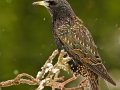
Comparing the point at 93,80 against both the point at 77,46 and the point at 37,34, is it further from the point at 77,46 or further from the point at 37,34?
the point at 37,34

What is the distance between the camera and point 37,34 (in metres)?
10.8

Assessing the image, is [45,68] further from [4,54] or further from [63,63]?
[4,54]

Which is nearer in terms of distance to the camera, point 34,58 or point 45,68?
point 45,68

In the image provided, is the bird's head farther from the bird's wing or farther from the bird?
the bird's wing

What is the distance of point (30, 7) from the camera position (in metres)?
10.9

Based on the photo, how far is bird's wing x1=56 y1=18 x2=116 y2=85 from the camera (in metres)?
4.92

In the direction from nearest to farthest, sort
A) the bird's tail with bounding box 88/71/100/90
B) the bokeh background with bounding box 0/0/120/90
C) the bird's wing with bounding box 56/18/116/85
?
the bird's tail with bounding box 88/71/100/90
the bird's wing with bounding box 56/18/116/85
the bokeh background with bounding box 0/0/120/90

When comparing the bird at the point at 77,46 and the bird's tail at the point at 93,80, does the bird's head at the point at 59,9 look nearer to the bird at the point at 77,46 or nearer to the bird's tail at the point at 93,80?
the bird at the point at 77,46

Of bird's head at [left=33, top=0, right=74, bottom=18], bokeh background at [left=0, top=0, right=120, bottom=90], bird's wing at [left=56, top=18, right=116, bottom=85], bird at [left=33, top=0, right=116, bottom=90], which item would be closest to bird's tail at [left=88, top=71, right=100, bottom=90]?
bird at [left=33, top=0, right=116, bottom=90]

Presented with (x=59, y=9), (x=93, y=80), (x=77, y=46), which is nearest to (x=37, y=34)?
(x=59, y=9)

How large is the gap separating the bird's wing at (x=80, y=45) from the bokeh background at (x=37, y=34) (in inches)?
192

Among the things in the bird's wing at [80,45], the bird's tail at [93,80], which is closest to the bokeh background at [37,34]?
the bird's wing at [80,45]

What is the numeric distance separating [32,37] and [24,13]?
569mm

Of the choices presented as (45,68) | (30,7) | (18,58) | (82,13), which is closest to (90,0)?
(82,13)
